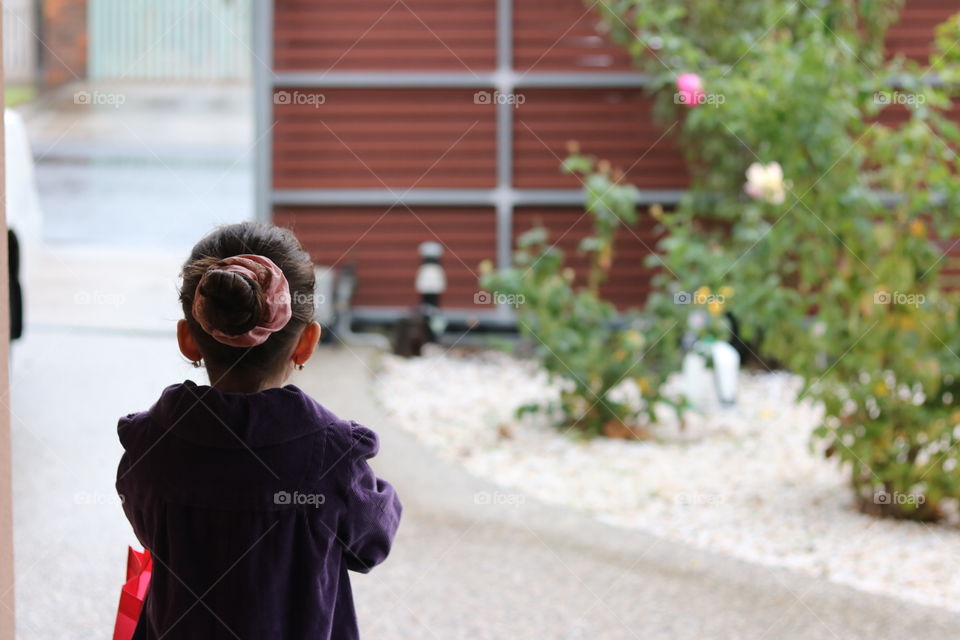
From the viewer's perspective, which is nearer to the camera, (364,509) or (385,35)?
(364,509)

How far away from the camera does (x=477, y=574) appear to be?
123 inches

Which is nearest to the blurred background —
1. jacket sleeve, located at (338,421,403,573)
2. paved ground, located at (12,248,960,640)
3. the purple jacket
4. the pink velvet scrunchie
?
paved ground, located at (12,248,960,640)

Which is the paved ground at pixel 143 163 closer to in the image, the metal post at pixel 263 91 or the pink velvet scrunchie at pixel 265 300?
the metal post at pixel 263 91

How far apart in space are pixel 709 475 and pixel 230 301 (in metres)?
3.36

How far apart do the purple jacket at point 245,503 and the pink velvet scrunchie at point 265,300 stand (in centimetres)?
8

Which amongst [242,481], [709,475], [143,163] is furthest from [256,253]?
[143,163]

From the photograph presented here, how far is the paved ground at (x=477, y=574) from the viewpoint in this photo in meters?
2.74

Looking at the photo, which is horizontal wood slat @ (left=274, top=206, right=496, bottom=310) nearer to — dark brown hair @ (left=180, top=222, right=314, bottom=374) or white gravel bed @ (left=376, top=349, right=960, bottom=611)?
white gravel bed @ (left=376, top=349, right=960, bottom=611)

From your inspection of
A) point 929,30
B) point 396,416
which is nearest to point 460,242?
point 396,416

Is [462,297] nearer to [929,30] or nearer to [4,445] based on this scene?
[929,30]

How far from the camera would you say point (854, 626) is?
2.69 m

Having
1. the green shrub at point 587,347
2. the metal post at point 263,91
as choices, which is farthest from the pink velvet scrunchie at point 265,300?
the metal post at point 263,91

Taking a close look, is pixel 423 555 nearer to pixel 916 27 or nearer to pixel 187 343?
pixel 187 343

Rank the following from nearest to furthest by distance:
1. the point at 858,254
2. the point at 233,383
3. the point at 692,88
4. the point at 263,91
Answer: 1. the point at 233,383
2. the point at 858,254
3. the point at 692,88
4. the point at 263,91
